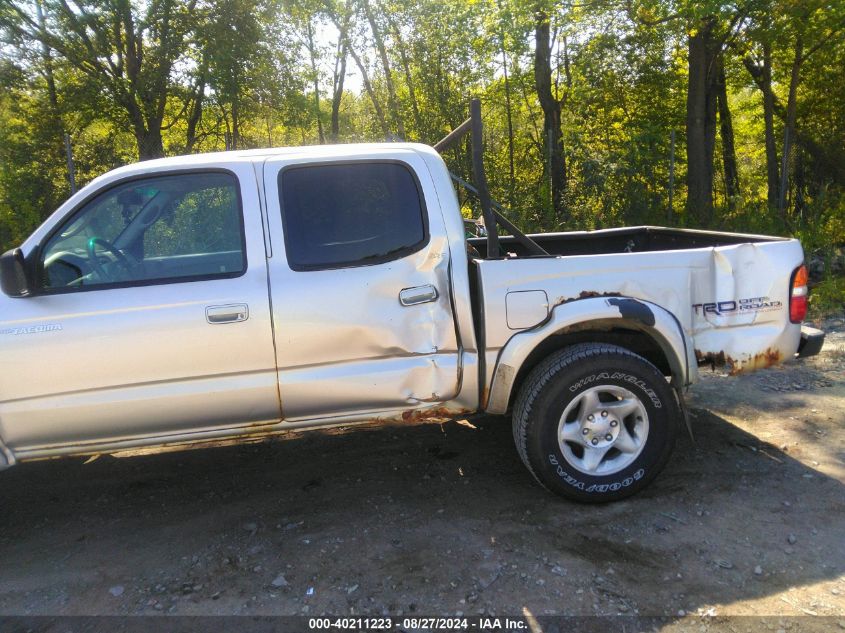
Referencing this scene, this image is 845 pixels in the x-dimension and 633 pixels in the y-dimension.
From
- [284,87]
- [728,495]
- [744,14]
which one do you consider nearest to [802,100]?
[744,14]

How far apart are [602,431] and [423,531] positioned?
113cm

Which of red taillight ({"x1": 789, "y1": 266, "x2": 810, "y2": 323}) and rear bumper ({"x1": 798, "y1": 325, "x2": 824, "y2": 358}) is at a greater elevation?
red taillight ({"x1": 789, "y1": 266, "x2": 810, "y2": 323})

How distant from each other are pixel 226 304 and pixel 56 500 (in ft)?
6.20

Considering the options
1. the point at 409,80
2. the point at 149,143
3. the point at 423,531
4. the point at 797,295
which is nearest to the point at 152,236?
the point at 423,531

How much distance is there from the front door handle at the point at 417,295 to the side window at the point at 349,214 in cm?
21

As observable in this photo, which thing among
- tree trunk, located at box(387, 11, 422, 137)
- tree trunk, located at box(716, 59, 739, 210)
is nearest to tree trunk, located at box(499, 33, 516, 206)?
tree trunk, located at box(387, 11, 422, 137)

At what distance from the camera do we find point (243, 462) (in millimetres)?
4316

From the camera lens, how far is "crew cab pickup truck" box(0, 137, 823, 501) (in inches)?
126

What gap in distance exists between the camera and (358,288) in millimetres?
3318

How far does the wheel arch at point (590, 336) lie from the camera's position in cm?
342

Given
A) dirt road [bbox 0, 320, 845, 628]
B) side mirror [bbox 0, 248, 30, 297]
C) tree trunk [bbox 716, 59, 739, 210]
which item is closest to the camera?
dirt road [bbox 0, 320, 845, 628]

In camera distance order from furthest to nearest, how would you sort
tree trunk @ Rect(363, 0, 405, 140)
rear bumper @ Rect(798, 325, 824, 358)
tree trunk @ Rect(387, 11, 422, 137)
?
tree trunk @ Rect(363, 0, 405, 140) → tree trunk @ Rect(387, 11, 422, 137) → rear bumper @ Rect(798, 325, 824, 358)

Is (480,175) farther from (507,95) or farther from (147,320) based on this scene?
(507,95)

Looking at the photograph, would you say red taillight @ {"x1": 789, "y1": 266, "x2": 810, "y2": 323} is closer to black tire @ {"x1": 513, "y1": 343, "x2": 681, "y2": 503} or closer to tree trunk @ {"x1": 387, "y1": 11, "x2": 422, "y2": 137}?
black tire @ {"x1": 513, "y1": 343, "x2": 681, "y2": 503}
